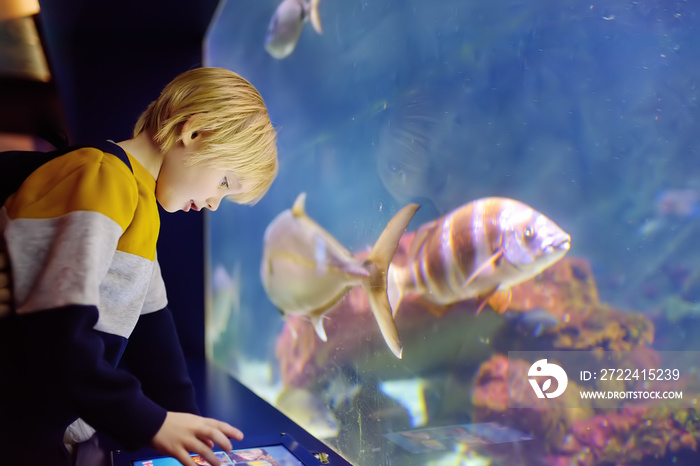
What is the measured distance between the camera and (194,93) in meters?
1.11

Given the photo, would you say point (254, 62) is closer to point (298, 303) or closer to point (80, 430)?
point (298, 303)

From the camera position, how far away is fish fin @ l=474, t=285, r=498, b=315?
1.08 meters

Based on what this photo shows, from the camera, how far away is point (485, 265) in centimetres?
108

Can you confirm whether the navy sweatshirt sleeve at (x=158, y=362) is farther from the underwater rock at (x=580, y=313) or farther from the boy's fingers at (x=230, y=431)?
the underwater rock at (x=580, y=313)

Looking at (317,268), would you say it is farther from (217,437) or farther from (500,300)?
(217,437)

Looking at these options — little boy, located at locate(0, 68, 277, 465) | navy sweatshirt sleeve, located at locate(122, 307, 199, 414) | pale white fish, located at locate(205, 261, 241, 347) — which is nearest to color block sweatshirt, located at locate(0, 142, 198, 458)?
little boy, located at locate(0, 68, 277, 465)

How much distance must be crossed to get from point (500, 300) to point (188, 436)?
0.58m

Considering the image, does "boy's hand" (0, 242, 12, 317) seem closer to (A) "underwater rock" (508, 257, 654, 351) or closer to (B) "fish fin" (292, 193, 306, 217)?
(A) "underwater rock" (508, 257, 654, 351)

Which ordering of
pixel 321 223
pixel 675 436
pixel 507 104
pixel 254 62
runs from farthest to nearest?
pixel 254 62, pixel 321 223, pixel 507 104, pixel 675 436

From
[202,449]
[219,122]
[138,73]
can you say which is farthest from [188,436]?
[138,73]

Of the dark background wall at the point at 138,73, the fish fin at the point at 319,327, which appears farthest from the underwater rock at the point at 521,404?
the dark background wall at the point at 138,73

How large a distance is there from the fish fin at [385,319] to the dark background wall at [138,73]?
2526 millimetres

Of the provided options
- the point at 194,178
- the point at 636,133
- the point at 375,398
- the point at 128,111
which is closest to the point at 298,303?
the point at 375,398

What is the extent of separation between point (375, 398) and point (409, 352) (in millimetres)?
237
